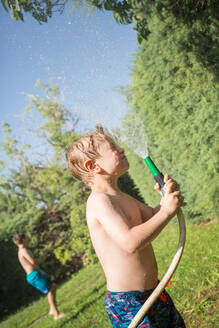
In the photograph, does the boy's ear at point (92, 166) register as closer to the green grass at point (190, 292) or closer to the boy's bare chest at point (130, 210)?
the boy's bare chest at point (130, 210)

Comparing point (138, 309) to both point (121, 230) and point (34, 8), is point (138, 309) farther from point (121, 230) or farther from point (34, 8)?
point (34, 8)

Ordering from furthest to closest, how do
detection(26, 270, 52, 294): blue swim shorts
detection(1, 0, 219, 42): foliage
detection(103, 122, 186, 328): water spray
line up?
detection(26, 270, 52, 294): blue swim shorts → detection(1, 0, 219, 42): foliage → detection(103, 122, 186, 328): water spray

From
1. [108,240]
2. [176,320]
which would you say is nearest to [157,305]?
[176,320]

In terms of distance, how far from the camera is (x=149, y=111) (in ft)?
23.7

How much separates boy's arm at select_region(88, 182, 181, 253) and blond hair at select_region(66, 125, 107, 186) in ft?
0.97

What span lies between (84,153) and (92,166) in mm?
96

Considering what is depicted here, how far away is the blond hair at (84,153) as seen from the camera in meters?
1.79

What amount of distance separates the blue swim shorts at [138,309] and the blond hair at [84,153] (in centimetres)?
72

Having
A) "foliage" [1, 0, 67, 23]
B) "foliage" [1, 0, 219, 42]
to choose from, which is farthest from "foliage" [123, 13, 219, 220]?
"foliage" [1, 0, 67, 23]

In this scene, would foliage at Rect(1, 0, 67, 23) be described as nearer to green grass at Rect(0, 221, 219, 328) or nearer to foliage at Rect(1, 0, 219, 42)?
foliage at Rect(1, 0, 219, 42)

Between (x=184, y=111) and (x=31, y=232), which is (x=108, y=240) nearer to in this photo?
(x=184, y=111)

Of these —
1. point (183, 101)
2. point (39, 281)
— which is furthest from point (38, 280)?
point (183, 101)

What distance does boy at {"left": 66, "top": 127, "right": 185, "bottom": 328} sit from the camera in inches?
57.5

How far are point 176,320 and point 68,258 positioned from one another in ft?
33.2
